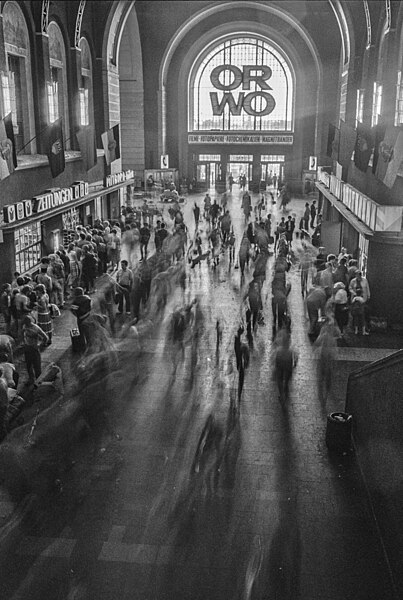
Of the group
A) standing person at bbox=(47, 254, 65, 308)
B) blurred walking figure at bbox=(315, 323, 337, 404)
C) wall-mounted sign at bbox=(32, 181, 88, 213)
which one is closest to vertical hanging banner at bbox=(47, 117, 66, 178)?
wall-mounted sign at bbox=(32, 181, 88, 213)

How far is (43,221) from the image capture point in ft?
74.7

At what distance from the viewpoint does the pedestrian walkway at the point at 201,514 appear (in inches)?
288

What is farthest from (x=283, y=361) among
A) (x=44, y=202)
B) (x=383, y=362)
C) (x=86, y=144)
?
(x=86, y=144)

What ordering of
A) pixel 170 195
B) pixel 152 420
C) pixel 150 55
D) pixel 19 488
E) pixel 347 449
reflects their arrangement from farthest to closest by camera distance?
pixel 150 55
pixel 170 195
pixel 152 420
pixel 347 449
pixel 19 488

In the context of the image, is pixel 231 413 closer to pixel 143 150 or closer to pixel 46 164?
pixel 46 164

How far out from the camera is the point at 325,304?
15.4 m

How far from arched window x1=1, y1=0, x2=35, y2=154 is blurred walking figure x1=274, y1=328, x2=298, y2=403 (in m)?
13.3

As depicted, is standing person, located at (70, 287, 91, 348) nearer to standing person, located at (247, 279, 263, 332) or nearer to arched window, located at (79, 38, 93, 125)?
standing person, located at (247, 279, 263, 332)

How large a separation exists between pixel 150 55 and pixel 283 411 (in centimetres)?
3996

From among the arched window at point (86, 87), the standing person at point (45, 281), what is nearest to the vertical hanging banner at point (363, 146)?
the standing person at point (45, 281)

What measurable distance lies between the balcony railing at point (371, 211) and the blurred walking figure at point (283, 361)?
5730mm

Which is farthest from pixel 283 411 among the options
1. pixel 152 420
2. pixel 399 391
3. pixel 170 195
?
pixel 170 195

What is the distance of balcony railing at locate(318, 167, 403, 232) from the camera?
16.5 meters

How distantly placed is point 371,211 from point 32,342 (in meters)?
10.2
